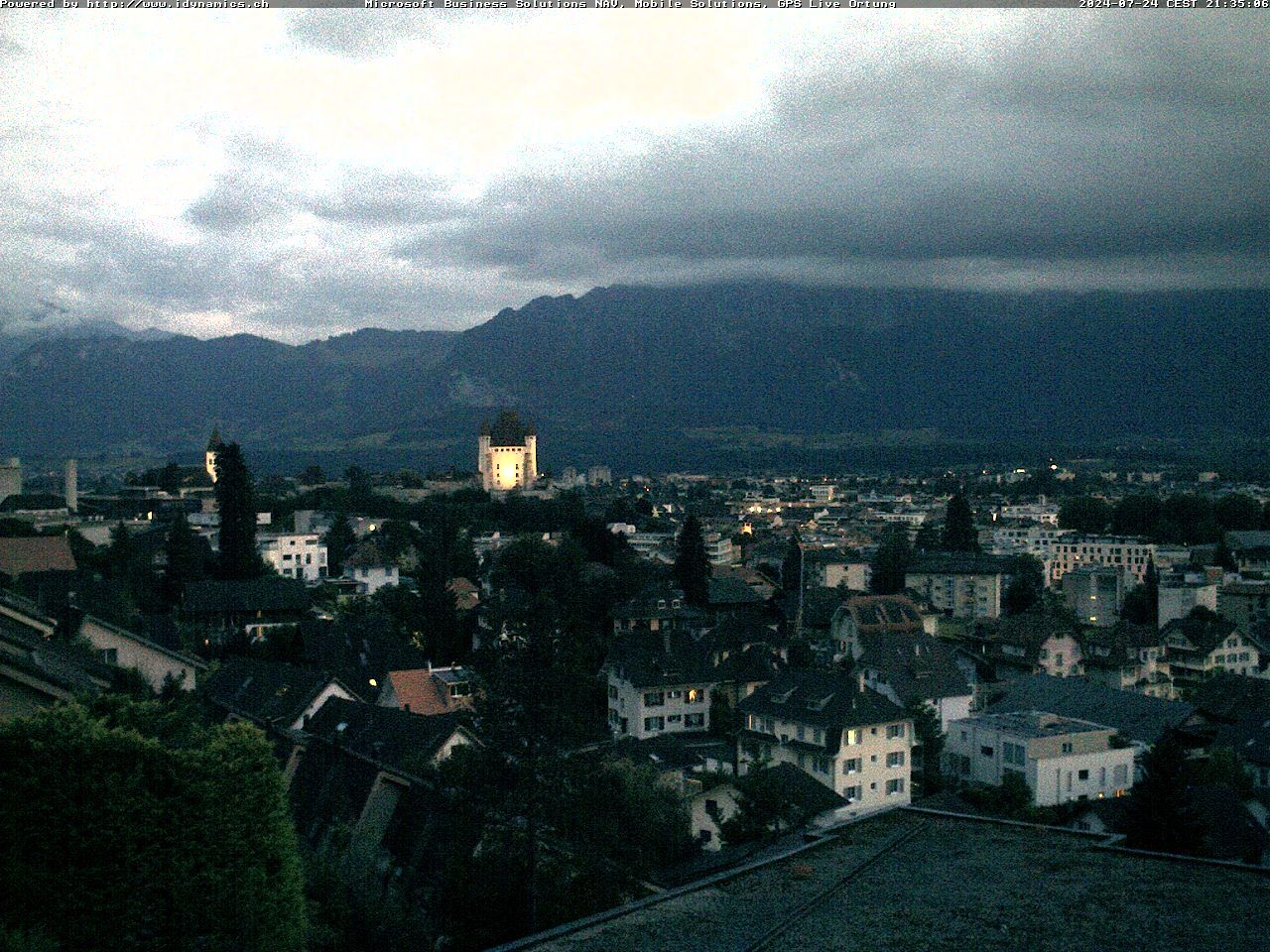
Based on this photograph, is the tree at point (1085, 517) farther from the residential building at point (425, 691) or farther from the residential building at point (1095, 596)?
the residential building at point (425, 691)

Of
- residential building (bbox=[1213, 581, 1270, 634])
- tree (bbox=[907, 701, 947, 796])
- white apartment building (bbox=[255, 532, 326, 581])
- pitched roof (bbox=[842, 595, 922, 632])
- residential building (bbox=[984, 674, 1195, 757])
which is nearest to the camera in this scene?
tree (bbox=[907, 701, 947, 796])

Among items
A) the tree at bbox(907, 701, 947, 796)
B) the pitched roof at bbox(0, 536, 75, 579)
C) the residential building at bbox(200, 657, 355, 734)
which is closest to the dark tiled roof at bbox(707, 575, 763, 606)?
the tree at bbox(907, 701, 947, 796)

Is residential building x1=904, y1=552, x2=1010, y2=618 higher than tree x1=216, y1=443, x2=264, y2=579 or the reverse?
the reverse

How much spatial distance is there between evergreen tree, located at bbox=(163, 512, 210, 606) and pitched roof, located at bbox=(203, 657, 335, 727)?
45.7 ft

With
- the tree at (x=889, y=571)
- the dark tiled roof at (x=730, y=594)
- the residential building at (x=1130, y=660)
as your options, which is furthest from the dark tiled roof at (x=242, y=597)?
the tree at (x=889, y=571)

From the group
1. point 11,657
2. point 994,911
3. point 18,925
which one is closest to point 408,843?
point 11,657

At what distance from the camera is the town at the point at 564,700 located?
36.2 feet

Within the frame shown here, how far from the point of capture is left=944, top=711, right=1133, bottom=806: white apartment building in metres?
27.0

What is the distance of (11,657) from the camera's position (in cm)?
1151

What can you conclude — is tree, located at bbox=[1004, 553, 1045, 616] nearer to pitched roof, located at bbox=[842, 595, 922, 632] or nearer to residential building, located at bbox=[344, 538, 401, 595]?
pitched roof, located at bbox=[842, 595, 922, 632]

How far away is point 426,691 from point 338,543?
102 ft

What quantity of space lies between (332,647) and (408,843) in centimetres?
1768

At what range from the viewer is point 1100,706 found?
3359 centimetres

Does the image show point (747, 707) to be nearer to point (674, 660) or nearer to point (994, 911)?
point (674, 660)
